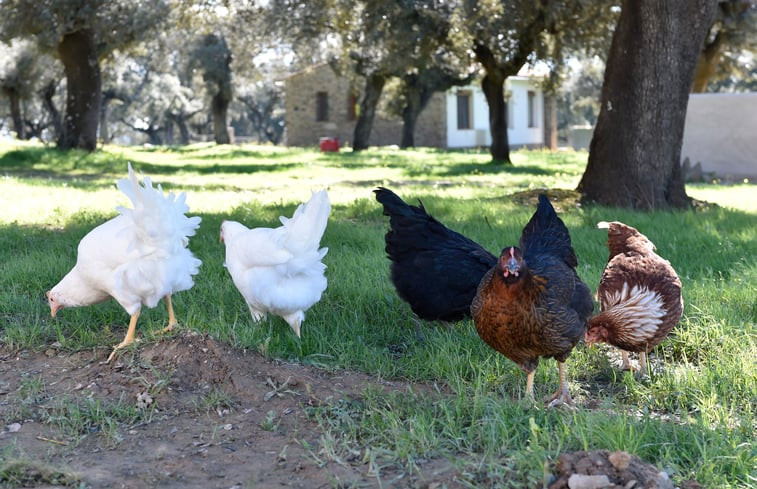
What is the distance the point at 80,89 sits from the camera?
22.0m

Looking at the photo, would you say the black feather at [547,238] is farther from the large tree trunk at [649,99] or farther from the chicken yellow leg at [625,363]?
the large tree trunk at [649,99]

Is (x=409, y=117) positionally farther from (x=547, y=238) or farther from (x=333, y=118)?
(x=547, y=238)

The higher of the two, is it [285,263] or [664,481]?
[285,263]

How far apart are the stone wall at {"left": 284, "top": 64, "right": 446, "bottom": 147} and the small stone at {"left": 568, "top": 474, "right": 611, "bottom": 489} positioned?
1657 inches

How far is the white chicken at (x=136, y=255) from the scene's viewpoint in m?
4.92

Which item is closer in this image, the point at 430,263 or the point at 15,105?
the point at 430,263

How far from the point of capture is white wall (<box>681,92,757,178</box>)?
19.3m

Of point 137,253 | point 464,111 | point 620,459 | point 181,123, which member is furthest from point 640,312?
point 181,123

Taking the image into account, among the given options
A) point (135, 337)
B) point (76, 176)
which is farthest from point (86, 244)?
point (76, 176)

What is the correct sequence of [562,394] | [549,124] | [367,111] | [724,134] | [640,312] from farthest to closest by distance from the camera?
[549,124] < [367,111] < [724,134] < [640,312] < [562,394]

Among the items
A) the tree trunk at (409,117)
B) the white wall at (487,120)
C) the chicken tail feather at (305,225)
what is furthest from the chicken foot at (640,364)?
the white wall at (487,120)

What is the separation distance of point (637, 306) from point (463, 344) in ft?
3.86

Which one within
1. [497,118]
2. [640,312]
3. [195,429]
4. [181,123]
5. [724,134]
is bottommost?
[195,429]

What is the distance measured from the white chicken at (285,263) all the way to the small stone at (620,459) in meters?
2.67
